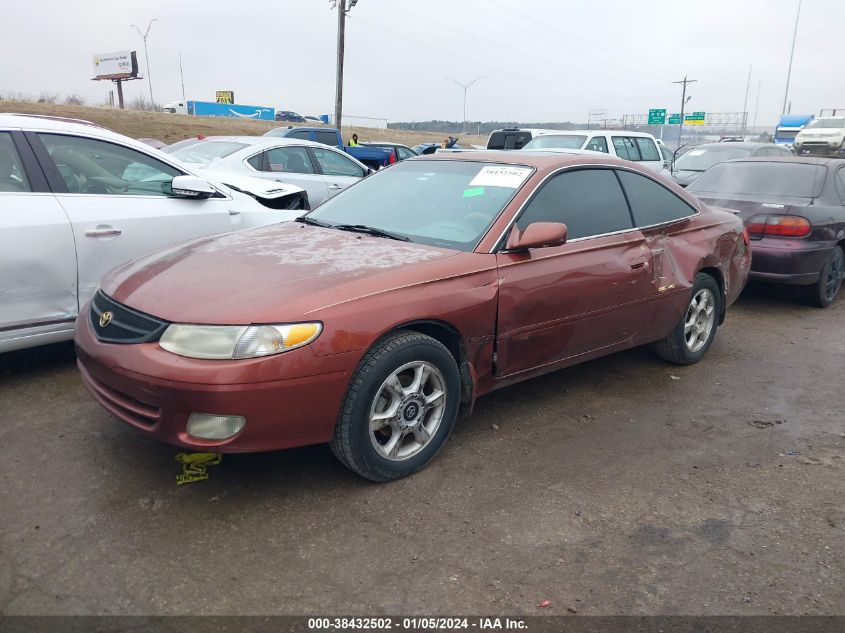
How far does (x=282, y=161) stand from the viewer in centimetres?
939

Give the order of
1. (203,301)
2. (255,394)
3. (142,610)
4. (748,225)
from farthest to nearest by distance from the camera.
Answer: (748,225), (203,301), (255,394), (142,610)

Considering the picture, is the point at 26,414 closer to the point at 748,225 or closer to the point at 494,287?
the point at 494,287

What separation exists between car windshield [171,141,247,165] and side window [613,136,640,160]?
7.44 m

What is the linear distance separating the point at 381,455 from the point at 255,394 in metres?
0.71

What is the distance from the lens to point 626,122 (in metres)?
63.6

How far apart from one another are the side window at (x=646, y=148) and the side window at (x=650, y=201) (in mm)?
9758

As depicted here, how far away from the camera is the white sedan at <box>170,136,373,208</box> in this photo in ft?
29.5

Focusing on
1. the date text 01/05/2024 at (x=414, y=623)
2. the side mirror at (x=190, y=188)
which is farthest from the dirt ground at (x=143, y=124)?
the date text 01/05/2024 at (x=414, y=623)

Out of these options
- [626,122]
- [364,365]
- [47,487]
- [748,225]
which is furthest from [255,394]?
[626,122]

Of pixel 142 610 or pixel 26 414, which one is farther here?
pixel 26 414

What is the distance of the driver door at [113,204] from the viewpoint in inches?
174

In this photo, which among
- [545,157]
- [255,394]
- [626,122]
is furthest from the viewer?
[626,122]

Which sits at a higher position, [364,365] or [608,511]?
[364,365]

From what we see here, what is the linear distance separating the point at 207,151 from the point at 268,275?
22.9 ft
